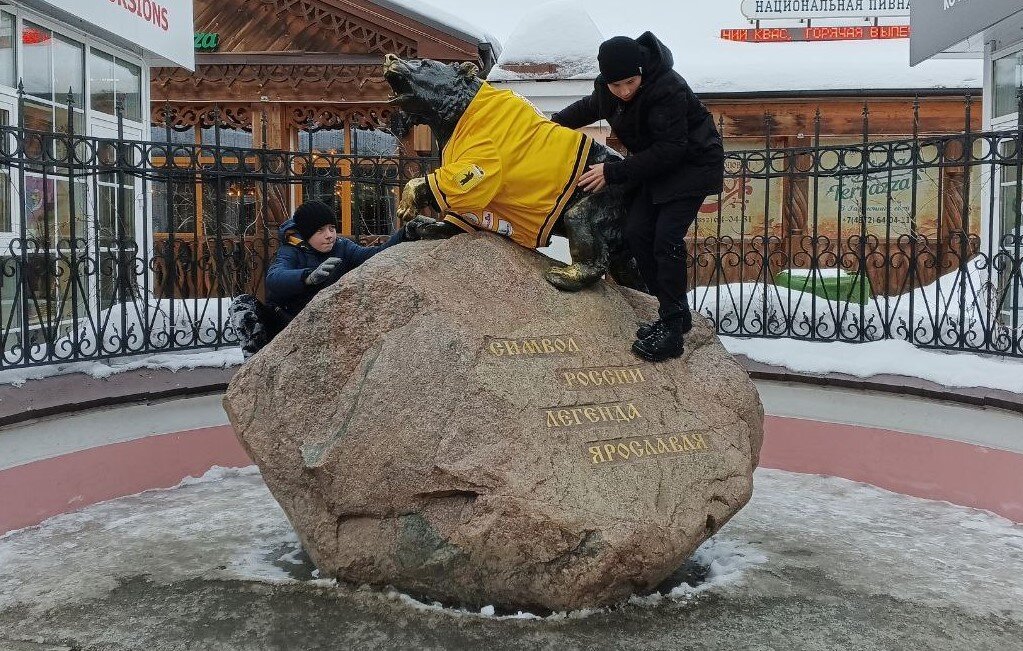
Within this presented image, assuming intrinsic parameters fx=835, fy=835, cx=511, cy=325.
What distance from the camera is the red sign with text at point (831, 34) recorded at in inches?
579

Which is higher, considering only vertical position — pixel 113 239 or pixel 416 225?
pixel 113 239

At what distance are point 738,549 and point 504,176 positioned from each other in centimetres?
207

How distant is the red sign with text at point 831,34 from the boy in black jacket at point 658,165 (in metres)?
12.1

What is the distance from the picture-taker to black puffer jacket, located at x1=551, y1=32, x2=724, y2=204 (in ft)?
12.5

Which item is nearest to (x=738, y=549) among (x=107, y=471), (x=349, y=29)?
(x=107, y=471)

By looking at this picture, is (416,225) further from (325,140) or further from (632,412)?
(325,140)

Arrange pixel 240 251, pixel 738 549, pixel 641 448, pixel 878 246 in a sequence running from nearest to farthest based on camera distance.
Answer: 1. pixel 641 448
2. pixel 738 549
3. pixel 240 251
4. pixel 878 246

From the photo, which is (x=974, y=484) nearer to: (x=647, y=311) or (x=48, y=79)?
(x=647, y=311)

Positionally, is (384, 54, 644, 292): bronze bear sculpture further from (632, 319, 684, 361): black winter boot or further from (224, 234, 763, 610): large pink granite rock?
(632, 319, 684, 361): black winter boot

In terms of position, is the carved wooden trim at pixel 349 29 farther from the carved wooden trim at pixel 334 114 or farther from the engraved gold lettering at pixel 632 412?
the engraved gold lettering at pixel 632 412

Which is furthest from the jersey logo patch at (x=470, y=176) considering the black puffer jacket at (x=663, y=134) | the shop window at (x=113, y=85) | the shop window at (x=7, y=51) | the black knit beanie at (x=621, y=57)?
the shop window at (x=113, y=85)

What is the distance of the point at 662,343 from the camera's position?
3.83m

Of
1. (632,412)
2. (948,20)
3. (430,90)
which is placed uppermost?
(948,20)

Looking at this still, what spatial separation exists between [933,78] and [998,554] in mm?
9783
